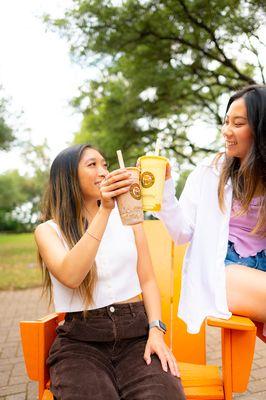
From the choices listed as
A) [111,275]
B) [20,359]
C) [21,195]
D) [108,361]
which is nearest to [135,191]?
Answer: [111,275]

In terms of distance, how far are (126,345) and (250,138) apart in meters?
1.29

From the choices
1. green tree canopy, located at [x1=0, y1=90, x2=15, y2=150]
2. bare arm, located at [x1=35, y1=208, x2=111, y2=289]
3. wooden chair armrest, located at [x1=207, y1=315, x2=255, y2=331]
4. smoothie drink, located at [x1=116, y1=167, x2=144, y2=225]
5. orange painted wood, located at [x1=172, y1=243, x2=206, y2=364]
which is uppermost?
green tree canopy, located at [x1=0, y1=90, x2=15, y2=150]

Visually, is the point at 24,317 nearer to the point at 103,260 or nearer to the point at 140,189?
the point at 103,260

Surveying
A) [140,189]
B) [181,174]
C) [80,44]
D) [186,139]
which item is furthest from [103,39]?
[181,174]

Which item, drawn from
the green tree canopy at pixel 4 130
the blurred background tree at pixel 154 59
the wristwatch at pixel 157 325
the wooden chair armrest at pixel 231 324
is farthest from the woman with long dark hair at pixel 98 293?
the green tree canopy at pixel 4 130

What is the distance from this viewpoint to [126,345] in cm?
195

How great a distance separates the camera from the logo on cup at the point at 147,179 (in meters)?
1.65

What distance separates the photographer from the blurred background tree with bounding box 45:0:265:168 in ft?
25.0

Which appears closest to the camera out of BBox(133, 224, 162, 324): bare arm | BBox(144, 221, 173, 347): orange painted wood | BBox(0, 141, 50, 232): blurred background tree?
BBox(133, 224, 162, 324): bare arm

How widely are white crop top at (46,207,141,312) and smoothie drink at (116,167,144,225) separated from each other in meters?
0.57

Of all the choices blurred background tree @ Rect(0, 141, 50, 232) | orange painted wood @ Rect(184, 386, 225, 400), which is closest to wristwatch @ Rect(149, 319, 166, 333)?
orange painted wood @ Rect(184, 386, 225, 400)

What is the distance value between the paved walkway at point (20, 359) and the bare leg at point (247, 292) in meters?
1.50

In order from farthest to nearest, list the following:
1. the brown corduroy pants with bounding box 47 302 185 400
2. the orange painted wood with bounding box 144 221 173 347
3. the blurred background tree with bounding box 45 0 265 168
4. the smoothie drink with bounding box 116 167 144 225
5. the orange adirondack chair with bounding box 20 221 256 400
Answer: the blurred background tree with bounding box 45 0 265 168
the orange painted wood with bounding box 144 221 173 347
the orange adirondack chair with bounding box 20 221 256 400
the brown corduroy pants with bounding box 47 302 185 400
the smoothie drink with bounding box 116 167 144 225

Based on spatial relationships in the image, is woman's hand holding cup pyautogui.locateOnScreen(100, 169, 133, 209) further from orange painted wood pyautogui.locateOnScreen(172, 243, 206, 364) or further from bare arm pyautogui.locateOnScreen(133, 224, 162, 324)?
orange painted wood pyautogui.locateOnScreen(172, 243, 206, 364)
